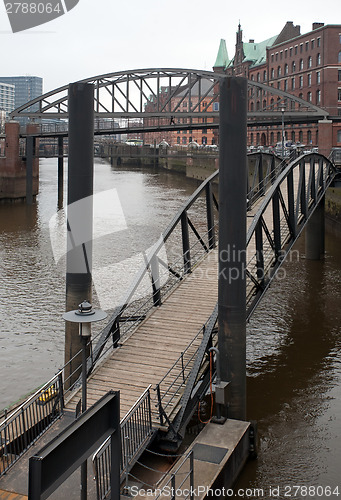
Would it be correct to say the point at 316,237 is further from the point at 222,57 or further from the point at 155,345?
the point at 222,57

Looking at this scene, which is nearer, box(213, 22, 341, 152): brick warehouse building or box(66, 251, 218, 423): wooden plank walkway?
box(66, 251, 218, 423): wooden plank walkway

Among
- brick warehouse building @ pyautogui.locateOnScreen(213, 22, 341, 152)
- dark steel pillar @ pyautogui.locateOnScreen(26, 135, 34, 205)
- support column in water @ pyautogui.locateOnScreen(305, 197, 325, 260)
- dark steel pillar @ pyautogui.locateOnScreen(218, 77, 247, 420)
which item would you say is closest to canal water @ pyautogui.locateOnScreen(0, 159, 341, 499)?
support column in water @ pyautogui.locateOnScreen(305, 197, 325, 260)

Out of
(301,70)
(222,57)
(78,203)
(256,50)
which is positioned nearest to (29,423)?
(78,203)

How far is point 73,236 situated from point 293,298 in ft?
40.2

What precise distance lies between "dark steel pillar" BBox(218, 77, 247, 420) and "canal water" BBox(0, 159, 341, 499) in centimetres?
154

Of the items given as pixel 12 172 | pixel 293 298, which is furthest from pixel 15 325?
pixel 12 172

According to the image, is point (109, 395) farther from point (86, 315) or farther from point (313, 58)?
point (313, 58)

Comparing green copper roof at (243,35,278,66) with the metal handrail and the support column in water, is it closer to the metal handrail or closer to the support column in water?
the support column in water

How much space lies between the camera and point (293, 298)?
23.6m

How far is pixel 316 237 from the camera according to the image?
30.1m

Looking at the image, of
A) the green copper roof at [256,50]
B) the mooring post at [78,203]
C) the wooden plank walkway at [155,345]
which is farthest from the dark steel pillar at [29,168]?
the green copper roof at [256,50]

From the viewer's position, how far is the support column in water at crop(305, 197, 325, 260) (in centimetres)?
3006

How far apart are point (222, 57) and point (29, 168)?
88.0 m

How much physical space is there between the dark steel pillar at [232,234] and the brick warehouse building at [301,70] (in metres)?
56.8
